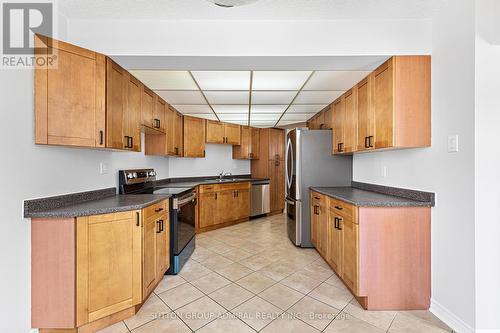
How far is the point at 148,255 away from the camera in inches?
81.0

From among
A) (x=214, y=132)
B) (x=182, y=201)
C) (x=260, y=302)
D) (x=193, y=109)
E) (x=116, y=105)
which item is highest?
(x=193, y=109)

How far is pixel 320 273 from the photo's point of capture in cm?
266

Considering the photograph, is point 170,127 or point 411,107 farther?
point 170,127

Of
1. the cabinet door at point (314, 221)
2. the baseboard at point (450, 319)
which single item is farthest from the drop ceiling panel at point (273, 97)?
the baseboard at point (450, 319)

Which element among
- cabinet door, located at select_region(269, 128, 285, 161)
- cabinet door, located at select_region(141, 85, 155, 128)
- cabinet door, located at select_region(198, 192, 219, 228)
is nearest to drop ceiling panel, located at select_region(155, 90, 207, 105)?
cabinet door, located at select_region(141, 85, 155, 128)

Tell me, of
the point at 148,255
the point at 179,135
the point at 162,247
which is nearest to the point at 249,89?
the point at 179,135

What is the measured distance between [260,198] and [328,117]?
8.25 ft

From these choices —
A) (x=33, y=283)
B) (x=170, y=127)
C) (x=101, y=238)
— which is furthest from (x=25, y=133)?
(x=170, y=127)

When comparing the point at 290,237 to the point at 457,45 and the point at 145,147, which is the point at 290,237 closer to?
the point at 145,147

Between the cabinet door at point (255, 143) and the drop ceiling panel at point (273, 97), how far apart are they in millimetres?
1961

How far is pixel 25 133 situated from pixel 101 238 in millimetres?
879

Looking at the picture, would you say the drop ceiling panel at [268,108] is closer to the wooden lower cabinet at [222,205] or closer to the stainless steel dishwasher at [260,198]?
the wooden lower cabinet at [222,205]

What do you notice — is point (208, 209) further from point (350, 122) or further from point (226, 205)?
point (350, 122)

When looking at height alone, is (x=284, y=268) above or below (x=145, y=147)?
below
